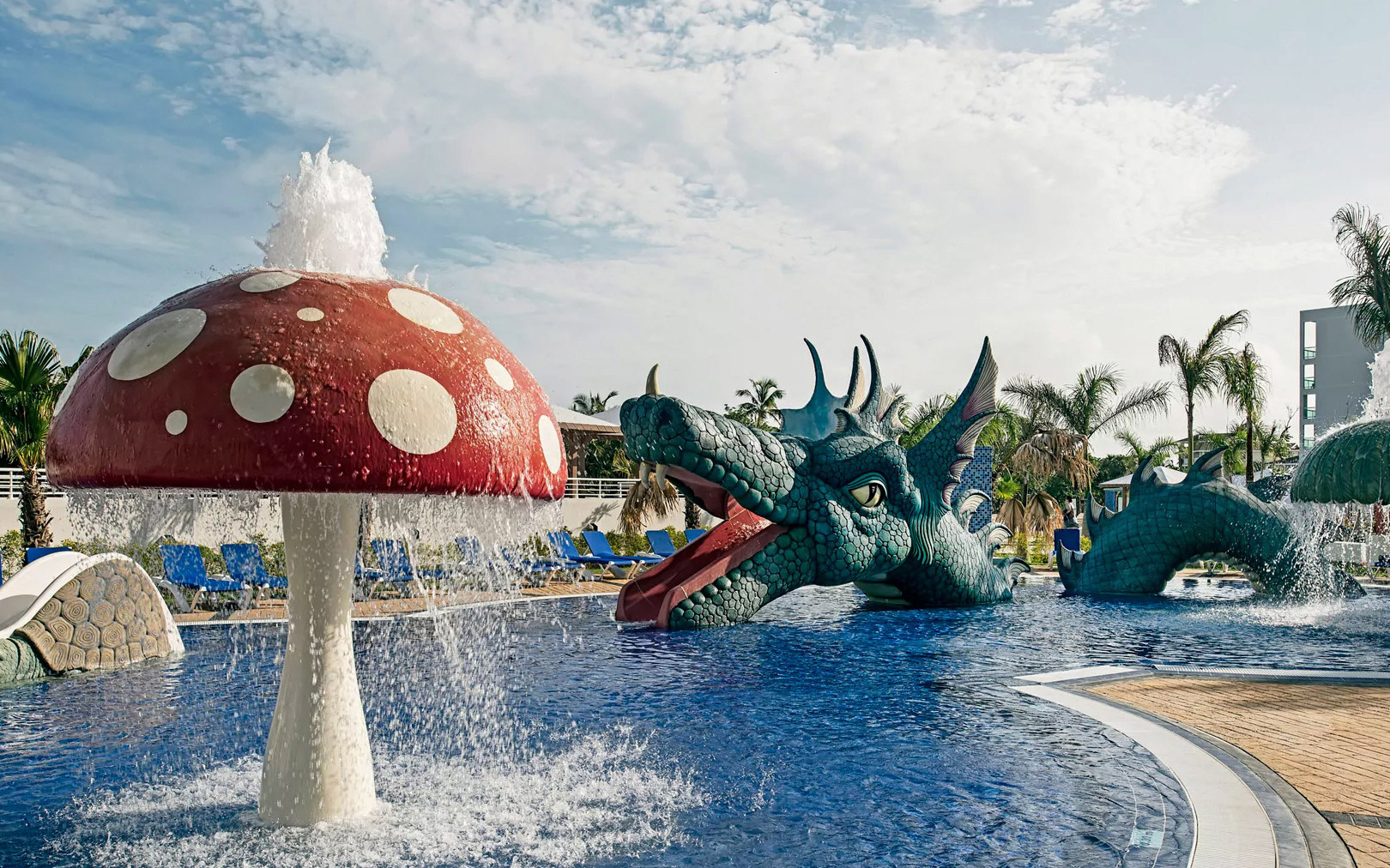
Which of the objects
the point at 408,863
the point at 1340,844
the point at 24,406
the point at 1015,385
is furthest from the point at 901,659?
the point at 1015,385

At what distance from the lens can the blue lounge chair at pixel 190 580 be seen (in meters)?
13.2

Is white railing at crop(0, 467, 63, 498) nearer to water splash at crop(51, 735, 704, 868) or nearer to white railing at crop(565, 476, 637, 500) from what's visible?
white railing at crop(565, 476, 637, 500)

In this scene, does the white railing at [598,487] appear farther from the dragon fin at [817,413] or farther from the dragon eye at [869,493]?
the dragon eye at [869,493]

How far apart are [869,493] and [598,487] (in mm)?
18912

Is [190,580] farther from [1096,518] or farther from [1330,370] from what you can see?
[1330,370]

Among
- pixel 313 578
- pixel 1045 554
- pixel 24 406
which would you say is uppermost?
pixel 24 406

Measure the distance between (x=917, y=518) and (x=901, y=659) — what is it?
4524 millimetres

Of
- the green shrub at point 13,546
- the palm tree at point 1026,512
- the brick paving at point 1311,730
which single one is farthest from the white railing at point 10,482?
the palm tree at point 1026,512

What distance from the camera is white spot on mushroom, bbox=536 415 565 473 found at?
3.92 m

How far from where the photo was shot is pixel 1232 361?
31156 mm

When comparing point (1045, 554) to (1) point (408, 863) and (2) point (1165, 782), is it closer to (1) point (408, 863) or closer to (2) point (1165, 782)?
(2) point (1165, 782)

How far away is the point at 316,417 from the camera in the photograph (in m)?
3.26

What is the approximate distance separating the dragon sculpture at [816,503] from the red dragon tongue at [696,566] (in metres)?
0.02

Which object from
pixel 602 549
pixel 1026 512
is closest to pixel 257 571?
pixel 602 549
